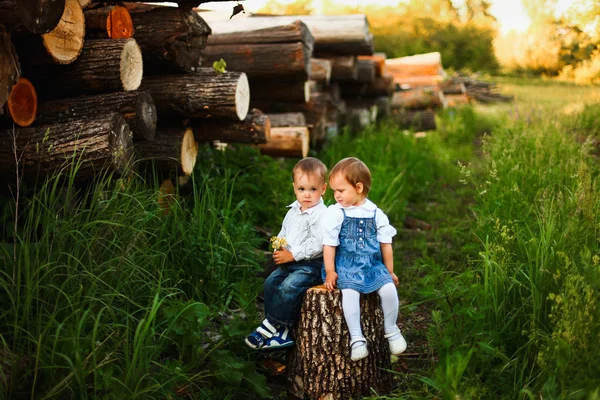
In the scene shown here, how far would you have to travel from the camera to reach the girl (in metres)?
3.59

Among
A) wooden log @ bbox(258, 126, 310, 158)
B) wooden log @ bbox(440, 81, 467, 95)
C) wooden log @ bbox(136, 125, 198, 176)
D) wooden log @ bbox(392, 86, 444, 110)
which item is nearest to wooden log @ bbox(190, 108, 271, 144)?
wooden log @ bbox(136, 125, 198, 176)

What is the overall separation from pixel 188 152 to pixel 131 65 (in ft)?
3.08

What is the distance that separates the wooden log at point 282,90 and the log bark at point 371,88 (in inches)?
134

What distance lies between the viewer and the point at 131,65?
4.95 meters

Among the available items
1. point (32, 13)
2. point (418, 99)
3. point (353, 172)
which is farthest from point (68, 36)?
point (418, 99)

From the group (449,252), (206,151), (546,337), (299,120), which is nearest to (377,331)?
(546,337)

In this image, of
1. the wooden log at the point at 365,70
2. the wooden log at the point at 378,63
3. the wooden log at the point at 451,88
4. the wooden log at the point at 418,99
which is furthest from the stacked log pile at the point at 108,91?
the wooden log at the point at 451,88

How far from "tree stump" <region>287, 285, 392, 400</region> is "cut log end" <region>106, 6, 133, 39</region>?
2705mm

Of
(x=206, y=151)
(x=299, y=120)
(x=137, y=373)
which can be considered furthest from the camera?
(x=299, y=120)

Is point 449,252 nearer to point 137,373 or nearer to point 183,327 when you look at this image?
point 183,327

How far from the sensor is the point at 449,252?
5801 millimetres

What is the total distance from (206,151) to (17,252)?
10.1ft

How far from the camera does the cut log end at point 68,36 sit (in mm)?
4418

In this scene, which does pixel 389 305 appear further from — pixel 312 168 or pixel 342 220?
pixel 312 168
